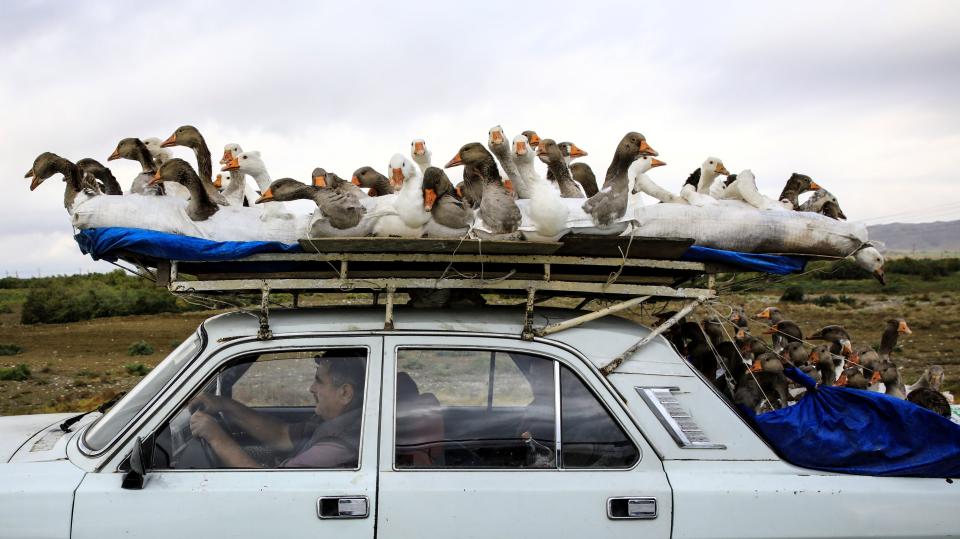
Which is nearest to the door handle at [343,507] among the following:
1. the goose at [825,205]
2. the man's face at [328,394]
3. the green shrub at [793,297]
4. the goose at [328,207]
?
the man's face at [328,394]

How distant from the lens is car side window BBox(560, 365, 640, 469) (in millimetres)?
3389

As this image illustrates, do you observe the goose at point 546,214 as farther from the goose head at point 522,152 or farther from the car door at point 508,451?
the car door at point 508,451

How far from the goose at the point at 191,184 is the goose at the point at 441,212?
1.15 m

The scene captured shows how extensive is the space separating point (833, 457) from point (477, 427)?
1.48 m

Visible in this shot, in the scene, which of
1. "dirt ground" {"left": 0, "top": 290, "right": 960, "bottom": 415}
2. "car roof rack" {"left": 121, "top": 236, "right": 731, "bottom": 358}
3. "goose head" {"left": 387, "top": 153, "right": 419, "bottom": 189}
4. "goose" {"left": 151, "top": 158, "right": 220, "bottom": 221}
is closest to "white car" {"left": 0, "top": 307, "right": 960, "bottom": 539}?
"car roof rack" {"left": 121, "top": 236, "right": 731, "bottom": 358}

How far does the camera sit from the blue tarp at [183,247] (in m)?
3.69

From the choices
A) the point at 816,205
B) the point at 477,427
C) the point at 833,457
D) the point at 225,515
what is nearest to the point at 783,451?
the point at 833,457

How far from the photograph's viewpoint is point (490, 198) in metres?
4.29

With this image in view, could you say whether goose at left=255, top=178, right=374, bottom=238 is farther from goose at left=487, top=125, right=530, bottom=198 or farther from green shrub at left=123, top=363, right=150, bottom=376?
green shrub at left=123, top=363, right=150, bottom=376

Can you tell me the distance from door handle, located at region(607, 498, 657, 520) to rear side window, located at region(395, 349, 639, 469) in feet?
0.60

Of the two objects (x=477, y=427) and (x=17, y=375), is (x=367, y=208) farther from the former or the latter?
(x=17, y=375)

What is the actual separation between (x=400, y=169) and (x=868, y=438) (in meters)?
2.74

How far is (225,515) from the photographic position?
10.4ft

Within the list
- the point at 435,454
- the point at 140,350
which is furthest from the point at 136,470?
the point at 140,350
